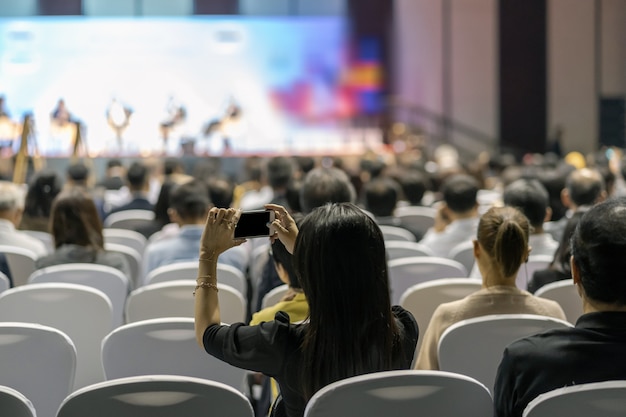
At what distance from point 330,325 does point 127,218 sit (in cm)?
548

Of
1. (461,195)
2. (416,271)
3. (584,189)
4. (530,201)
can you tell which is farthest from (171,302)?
(584,189)

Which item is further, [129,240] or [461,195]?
[129,240]

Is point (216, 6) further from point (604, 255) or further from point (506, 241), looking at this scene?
point (604, 255)

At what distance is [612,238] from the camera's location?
8.17 feet

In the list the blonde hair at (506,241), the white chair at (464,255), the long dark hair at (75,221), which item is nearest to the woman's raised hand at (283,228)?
the blonde hair at (506,241)

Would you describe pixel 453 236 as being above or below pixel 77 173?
below

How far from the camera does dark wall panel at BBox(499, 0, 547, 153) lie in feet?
65.5

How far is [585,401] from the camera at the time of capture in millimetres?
2289

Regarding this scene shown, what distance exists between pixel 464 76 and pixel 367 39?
89.4 inches

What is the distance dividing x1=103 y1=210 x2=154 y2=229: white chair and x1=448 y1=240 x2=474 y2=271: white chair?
280 centimetres

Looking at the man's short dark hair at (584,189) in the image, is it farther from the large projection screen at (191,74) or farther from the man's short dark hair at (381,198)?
the large projection screen at (191,74)

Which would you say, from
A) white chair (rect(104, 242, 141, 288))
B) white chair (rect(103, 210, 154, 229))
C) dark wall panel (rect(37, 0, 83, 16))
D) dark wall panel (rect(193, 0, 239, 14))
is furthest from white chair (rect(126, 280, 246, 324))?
dark wall panel (rect(37, 0, 83, 16))

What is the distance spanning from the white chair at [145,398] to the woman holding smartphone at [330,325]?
22 centimetres

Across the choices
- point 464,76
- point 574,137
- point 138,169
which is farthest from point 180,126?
point 138,169
